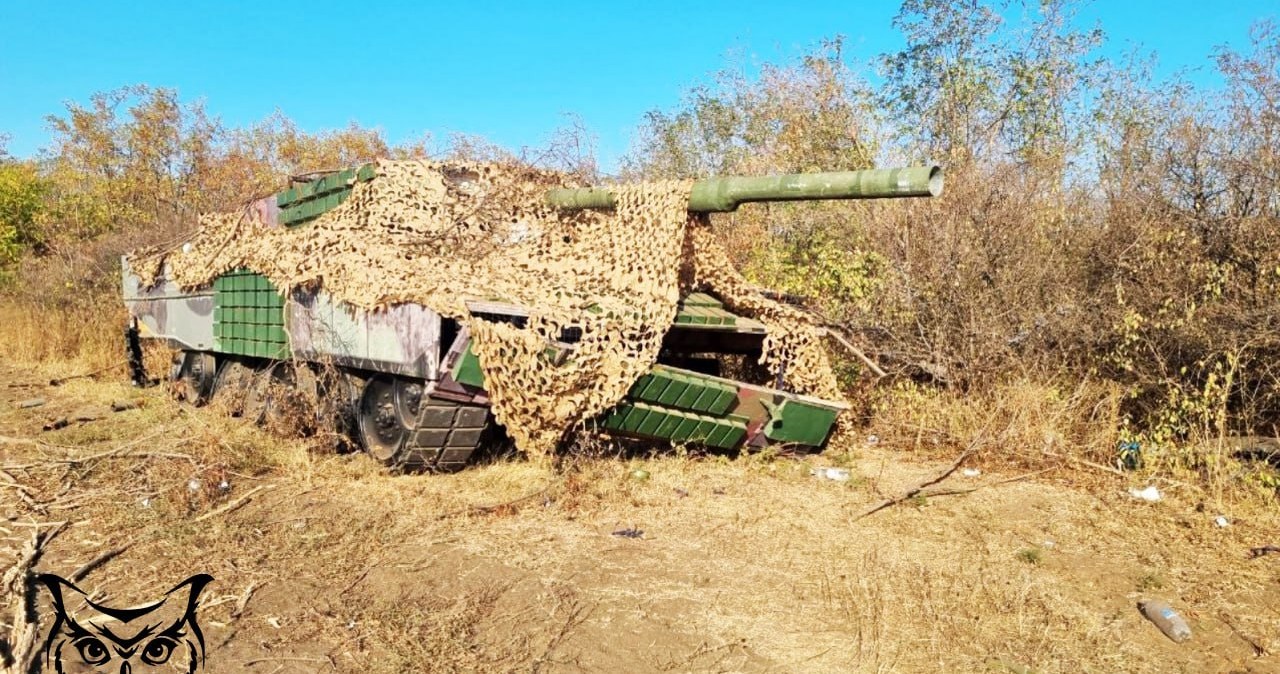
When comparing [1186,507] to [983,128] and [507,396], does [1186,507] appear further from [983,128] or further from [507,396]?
[983,128]

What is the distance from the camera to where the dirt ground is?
3.71m

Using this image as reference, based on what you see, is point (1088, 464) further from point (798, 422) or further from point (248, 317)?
point (248, 317)

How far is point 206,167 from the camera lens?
898 inches

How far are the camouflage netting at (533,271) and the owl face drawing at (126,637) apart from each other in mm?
2267

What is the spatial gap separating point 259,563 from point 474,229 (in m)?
3.36

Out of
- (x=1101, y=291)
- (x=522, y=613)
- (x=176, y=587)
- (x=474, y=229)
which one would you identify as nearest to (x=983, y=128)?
(x=1101, y=291)

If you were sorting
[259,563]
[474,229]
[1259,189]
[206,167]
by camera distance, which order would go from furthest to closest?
[206,167]
[474,229]
[1259,189]
[259,563]

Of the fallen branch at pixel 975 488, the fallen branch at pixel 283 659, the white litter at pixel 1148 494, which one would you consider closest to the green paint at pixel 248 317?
the fallen branch at pixel 283 659

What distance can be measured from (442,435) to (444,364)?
2.08 feet

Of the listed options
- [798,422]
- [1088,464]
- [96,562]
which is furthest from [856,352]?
[96,562]

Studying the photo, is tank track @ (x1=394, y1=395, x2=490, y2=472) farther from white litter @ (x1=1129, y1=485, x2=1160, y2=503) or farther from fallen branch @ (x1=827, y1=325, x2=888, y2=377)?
white litter @ (x1=1129, y1=485, x2=1160, y2=503)

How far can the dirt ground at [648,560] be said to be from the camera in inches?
146

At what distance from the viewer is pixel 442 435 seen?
245 inches

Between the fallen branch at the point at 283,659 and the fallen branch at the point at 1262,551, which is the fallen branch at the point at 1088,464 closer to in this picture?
the fallen branch at the point at 1262,551
